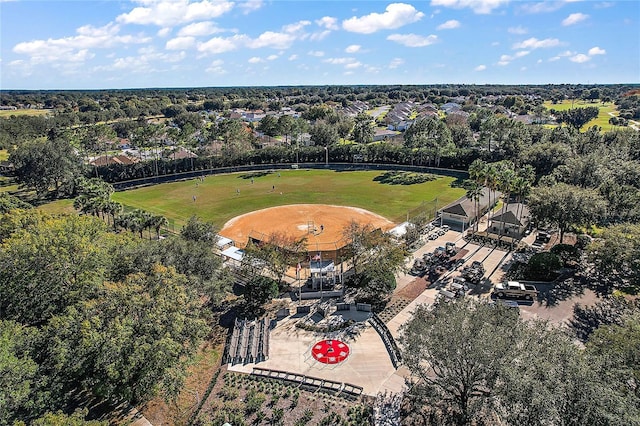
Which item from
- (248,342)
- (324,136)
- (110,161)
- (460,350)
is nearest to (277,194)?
(324,136)

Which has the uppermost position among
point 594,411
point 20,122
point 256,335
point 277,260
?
point 20,122

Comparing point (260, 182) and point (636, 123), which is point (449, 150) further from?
point (636, 123)

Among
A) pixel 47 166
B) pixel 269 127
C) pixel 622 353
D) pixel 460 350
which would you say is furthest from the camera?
pixel 269 127

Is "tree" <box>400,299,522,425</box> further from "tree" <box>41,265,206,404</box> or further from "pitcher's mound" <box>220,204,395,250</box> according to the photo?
"pitcher's mound" <box>220,204,395,250</box>

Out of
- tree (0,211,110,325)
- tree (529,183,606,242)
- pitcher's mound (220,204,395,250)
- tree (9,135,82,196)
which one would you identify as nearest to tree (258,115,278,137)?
tree (9,135,82,196)

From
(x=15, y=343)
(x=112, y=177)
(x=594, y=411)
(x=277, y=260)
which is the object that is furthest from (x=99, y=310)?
(x=112, y=177)

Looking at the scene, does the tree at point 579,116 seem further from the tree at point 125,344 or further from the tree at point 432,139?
the tree at point 125,344

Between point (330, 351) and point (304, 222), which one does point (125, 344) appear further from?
point (304, 222)
